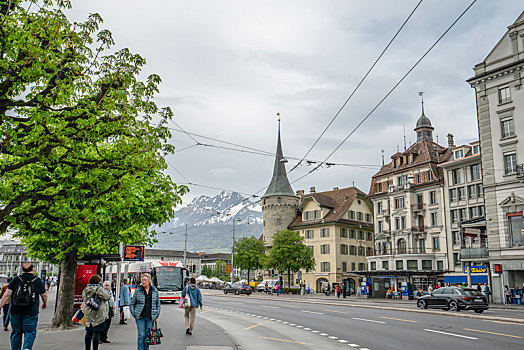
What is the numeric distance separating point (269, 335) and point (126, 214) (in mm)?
6149

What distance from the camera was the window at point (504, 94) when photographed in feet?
137

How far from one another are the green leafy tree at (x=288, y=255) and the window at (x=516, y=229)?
33.2 meters

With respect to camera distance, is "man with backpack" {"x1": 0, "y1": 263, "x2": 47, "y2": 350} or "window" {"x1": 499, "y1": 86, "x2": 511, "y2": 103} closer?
"man with backpack" {"x1": 0, "y1": 263, "x2": 47, "y2": 350}

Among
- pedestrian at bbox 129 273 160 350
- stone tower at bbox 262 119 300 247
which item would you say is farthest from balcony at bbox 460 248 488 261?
stone tower at bbox 262 119 300 247

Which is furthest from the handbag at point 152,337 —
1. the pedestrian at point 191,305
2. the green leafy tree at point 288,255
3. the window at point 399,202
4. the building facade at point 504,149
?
the green leafy tree at point 288,255

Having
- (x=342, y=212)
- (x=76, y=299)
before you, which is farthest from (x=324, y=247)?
(x=76, y=299)

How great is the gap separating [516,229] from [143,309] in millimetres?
37714

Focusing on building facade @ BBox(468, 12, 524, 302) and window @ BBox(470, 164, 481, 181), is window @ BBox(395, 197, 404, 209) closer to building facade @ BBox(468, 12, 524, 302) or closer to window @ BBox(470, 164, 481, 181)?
window @ BBox(470, 164, 481, 181)

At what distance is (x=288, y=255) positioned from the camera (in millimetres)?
69375

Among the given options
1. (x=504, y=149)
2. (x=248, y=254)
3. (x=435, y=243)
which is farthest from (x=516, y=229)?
(x=248, y=254)

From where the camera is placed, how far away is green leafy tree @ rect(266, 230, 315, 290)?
6919cm

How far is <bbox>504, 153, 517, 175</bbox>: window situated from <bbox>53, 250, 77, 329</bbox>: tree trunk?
35961mm

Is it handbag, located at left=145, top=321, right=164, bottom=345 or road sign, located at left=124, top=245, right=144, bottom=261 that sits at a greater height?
road sign, located at left=124, top=245, right=144, bottom=261

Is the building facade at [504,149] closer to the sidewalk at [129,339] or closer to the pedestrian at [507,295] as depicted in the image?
the pedestrian at [507,295]
